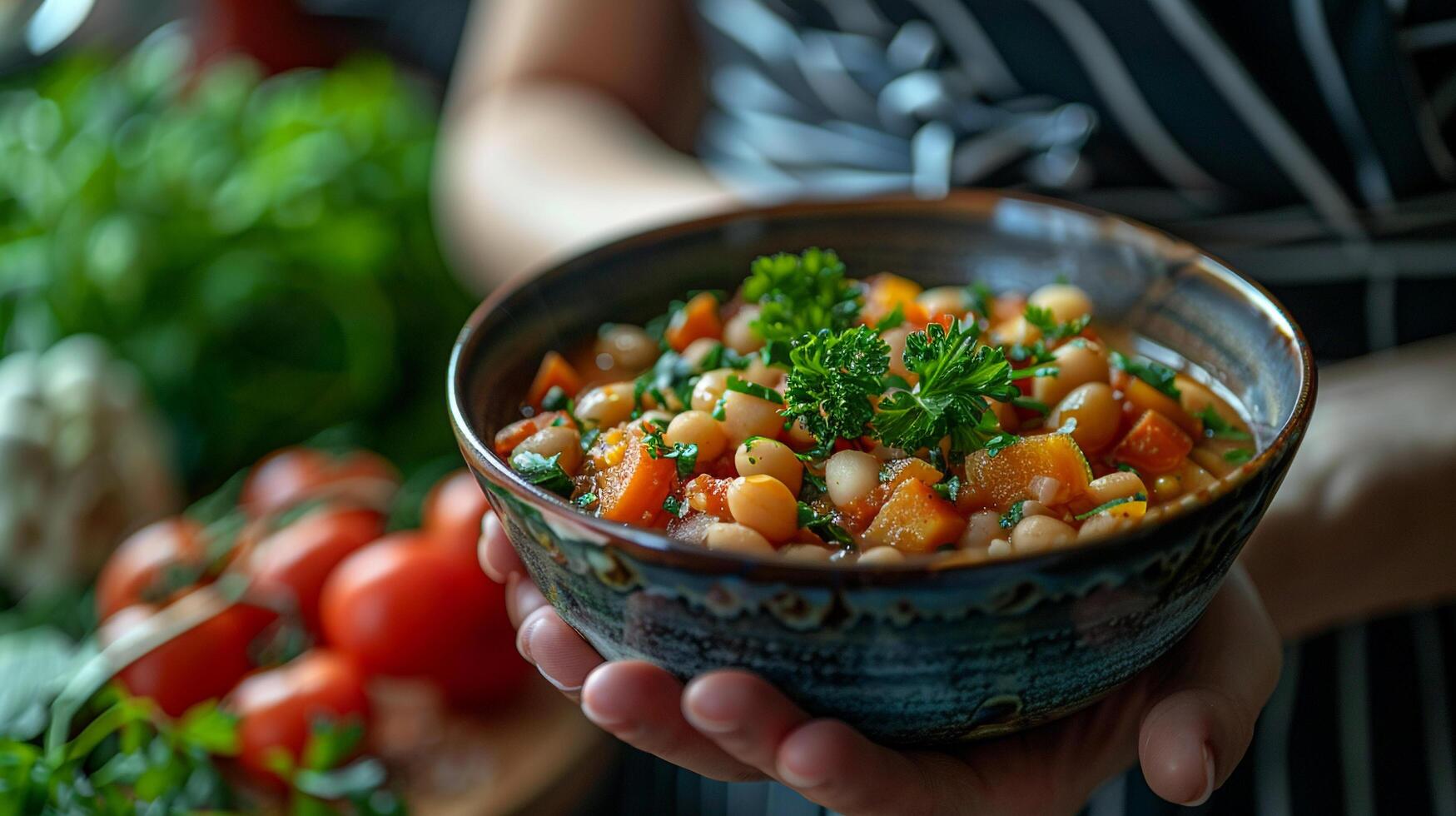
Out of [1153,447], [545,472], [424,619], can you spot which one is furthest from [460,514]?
[1153,447]

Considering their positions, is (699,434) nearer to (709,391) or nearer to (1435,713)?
(709,391)

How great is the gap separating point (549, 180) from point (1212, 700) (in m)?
1.53

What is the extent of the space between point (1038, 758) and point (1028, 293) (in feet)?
1.51

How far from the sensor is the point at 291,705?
156 centimetres

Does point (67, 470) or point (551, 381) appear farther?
point (67, 470)

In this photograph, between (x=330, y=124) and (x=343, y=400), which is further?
(x=330, y=124)

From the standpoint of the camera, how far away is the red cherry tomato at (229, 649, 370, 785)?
1.54 meters

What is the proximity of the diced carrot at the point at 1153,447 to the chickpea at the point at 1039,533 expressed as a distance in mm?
160

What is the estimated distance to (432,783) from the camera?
160cm

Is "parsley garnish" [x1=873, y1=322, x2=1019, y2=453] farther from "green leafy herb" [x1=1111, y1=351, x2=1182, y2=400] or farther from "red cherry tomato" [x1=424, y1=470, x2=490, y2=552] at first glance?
"red cherry tomato" [x1=424, y1=470, x2=490, y2=552]

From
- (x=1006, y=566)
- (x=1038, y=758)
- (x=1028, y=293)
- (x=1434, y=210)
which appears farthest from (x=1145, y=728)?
(x=1434, y=210)

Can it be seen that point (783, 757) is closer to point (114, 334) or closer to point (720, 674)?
point (720, 674)

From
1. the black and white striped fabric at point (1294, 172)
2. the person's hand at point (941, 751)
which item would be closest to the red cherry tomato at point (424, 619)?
the black and white striped fabric at point (1294, 172)

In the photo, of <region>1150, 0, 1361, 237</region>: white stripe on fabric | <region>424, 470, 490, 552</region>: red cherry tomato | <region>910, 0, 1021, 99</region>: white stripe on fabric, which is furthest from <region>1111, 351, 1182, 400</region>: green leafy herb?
<region>424, 470, 490, 552</region>: red cherry tomato
